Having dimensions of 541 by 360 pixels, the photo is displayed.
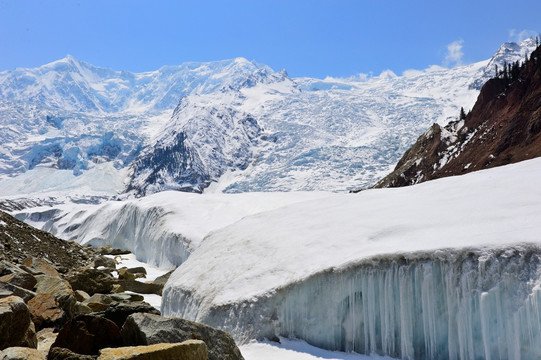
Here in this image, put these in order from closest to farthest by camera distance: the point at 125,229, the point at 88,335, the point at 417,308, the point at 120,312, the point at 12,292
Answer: the point at 88,335
the point at 120,312
the point at 417,308
the point at 12,292
the point at 125,229

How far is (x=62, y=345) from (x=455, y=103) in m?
162


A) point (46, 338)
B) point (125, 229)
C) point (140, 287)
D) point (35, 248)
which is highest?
point (125, 229)

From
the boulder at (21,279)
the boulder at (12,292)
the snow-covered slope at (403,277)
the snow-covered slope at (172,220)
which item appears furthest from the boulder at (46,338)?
the snow-covered slope at (172,220)

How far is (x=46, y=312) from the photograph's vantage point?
8.88 meters

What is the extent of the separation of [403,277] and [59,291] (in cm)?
704

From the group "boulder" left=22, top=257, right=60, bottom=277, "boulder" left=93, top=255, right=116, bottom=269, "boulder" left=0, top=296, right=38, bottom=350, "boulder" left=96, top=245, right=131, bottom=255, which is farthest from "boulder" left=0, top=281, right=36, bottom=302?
"boulder" left=96, top=245, right=131, bottom=255

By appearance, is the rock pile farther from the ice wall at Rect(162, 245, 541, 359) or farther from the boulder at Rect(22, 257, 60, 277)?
the boulder at Rect(22, 257, 60, 277)

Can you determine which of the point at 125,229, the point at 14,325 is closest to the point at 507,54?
the point at 125,229

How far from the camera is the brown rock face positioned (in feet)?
142

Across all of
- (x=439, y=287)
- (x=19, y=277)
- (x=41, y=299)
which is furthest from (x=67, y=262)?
(x=439, y=287)

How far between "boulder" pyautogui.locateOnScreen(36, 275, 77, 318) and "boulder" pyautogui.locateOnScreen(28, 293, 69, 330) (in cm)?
11

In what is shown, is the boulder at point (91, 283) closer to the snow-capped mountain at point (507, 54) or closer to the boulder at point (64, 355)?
the boulder at point (64, 355)

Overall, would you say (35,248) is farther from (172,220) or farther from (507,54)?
(507,54)

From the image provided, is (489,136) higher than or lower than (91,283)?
higher
